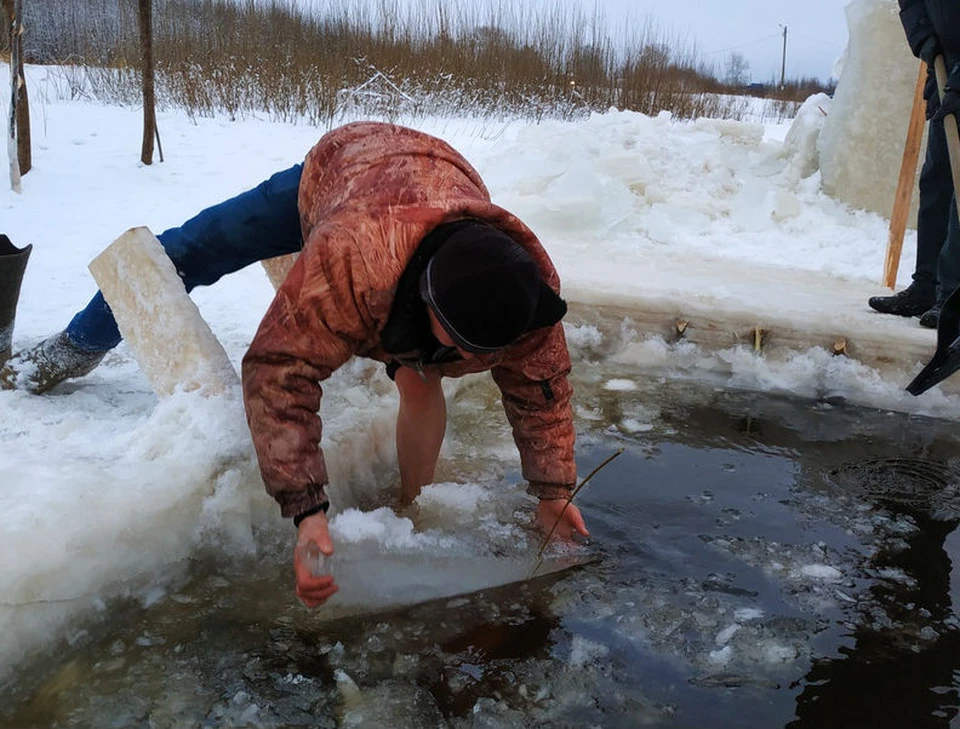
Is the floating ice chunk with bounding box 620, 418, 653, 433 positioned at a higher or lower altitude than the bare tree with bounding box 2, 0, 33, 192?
lower

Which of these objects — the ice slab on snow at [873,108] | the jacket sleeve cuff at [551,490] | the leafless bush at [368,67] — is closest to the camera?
the jacket sleeve cuff at [551,490]

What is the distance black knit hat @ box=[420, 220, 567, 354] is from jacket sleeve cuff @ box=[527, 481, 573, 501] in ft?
2.27

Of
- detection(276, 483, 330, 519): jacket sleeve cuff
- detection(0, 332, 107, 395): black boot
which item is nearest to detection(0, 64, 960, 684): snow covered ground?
detection(0, 332, 107, 395): black boot

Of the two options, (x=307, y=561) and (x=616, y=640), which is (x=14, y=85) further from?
(x=616, y=640)

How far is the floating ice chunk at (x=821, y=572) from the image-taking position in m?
2.09

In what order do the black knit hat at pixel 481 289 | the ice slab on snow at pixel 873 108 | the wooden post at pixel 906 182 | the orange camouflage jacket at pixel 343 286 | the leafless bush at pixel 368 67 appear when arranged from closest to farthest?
1. the black knit hat at pixel 481 289
2. the orange camouflage jacket at pixel 343 286
3. the wooden post at pixel 906 182
4. the ice slab on snow at pixel 873 108
5. the leafless bush at pixel 368 67

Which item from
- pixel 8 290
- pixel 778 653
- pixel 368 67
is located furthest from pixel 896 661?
pixel 368 67

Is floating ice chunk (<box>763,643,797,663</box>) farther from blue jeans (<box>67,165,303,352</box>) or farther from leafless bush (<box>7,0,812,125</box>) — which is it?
leafless bush (<box>7,0,812,125</box>)

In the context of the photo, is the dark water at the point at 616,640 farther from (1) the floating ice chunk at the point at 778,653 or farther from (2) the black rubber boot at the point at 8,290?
(2) the black rubber boot at the point at 8,290

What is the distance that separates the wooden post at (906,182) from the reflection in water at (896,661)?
2717 millimetres

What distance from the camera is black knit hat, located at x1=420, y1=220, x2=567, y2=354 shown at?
1.40 meters

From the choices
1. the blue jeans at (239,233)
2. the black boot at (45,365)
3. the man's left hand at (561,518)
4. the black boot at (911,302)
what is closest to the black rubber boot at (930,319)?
the black boot at (911,302)

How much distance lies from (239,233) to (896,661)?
1917mm

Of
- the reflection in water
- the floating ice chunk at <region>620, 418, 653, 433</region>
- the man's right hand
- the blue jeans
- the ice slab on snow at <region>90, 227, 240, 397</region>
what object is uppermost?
the blue jeans
